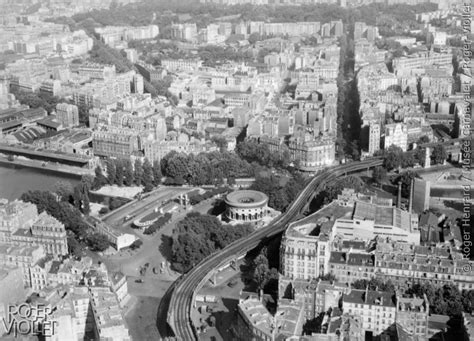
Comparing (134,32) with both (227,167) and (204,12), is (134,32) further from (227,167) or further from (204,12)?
(227,167)

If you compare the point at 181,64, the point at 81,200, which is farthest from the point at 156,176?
the point at 181,64

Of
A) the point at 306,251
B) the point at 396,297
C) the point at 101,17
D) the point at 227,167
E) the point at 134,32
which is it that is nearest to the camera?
the point at 396,297

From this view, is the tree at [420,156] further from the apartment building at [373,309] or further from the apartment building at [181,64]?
the apartment building at [181,64]

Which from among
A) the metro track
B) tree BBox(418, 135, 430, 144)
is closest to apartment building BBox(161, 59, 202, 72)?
tree BBox(418, 135, 430, 144)

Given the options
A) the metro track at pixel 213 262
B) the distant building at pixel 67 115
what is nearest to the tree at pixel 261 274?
the metro track at pixel 213 262

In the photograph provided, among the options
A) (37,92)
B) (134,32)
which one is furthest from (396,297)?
(134,32)
